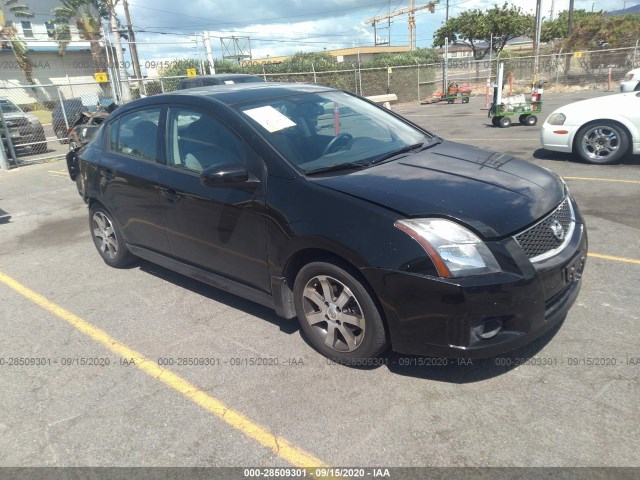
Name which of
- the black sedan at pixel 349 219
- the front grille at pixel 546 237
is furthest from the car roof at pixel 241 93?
the front grille at pixel 546 237

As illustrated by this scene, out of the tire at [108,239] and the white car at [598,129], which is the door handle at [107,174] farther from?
the white car at [598,129]

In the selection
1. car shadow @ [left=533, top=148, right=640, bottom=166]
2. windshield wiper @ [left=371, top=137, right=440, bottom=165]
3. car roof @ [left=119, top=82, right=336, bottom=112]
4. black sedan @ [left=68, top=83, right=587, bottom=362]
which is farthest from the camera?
car shadow @ [left=533, top=148, right=640, bottom=166]


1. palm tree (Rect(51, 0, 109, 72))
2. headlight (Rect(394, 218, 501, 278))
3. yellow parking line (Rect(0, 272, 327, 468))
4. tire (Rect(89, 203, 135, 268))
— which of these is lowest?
yellow parking line (Rect(0, 272, 327, 468))

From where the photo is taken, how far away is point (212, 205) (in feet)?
11.3

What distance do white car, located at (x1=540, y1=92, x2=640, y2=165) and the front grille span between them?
5538 mm

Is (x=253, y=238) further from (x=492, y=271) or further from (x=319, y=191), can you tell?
(x=492, y=271)

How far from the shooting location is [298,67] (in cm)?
2770

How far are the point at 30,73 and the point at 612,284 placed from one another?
41909 mm

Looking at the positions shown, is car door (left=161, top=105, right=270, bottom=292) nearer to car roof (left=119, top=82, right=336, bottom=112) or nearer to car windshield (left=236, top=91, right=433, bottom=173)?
car roof (left=119, top=82, right=336, bottom=112)

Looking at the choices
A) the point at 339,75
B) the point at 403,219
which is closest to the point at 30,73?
the point at 339,75

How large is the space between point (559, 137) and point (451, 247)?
6656 millimetres

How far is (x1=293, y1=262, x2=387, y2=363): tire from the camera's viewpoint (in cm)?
276

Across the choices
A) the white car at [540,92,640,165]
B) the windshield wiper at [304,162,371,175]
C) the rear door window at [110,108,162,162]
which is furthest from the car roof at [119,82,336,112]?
the white car at [540,92,640,165]

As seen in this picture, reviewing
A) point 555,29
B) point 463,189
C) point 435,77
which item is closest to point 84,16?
point 435,77
